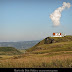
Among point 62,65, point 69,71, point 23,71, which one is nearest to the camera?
point 69,71

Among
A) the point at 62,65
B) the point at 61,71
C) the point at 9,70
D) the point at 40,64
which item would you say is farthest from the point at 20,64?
the point at 61,71

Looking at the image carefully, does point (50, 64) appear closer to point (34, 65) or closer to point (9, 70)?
point (34, 65)

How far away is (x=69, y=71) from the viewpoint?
16672 millimetres

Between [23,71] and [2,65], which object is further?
[2,65]

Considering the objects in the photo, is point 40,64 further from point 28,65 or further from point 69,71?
point 69,71

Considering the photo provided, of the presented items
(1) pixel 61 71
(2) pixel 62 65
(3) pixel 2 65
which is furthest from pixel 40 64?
(1) pixel 61 71

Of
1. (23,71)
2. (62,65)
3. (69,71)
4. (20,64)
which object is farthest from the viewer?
(20,64)

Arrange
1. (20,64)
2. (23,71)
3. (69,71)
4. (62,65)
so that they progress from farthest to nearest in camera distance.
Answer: (20,64) < (62,65) < (23,71) < (69,71)

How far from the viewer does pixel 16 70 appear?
1800cm

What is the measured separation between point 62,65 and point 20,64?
22.2 ft

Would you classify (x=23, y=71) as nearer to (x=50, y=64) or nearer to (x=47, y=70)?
(x=47, y=70)

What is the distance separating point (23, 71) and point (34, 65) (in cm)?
725

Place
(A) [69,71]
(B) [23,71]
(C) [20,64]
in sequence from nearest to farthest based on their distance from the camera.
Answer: (A) [69,71] < (B) [23,71] < (C) [20,64]

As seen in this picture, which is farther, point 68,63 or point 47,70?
point 68,63
